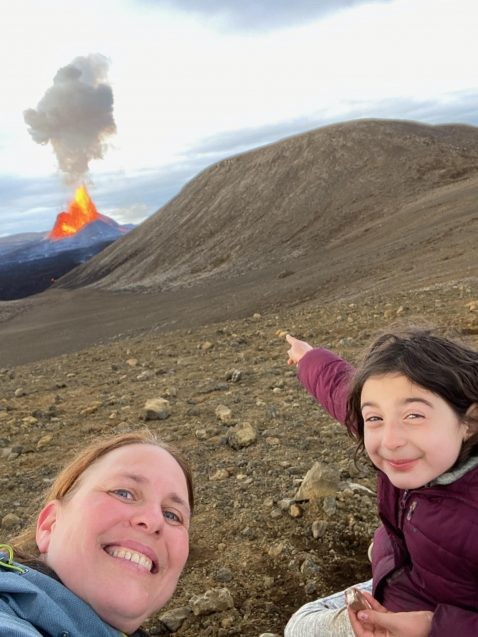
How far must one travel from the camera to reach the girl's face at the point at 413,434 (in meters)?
1.75

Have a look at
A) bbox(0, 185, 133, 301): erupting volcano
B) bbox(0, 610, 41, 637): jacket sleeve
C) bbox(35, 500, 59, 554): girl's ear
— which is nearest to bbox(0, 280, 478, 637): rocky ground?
bbox(35, 500, 59, 554): girl's ear

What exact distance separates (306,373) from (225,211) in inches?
1469

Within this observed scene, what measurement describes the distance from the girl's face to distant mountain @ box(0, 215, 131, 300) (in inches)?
2040

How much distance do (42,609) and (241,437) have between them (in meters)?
2.90

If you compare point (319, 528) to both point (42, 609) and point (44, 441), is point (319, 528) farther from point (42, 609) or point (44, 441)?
point (44, 441)

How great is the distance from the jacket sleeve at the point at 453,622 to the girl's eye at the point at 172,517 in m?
0.83

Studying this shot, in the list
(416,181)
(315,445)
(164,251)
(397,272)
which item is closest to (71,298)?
(164,251)

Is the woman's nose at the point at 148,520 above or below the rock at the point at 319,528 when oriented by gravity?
above

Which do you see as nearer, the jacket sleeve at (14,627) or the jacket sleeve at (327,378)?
the jacket sleeve at (14,627)

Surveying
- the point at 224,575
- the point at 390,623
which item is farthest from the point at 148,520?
the point at 224,575

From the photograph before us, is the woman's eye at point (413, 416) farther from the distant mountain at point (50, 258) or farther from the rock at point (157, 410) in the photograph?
the distant mountain at point (50, 258)

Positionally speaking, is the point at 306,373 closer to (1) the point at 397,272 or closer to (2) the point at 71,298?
(1) the point at 397,272

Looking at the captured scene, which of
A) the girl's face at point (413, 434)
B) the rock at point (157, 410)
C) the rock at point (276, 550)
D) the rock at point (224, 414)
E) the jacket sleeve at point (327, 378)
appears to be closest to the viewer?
the girl's face at point (413, 434)

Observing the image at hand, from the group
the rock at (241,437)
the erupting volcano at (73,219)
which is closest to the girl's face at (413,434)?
the rock at (241,437)
